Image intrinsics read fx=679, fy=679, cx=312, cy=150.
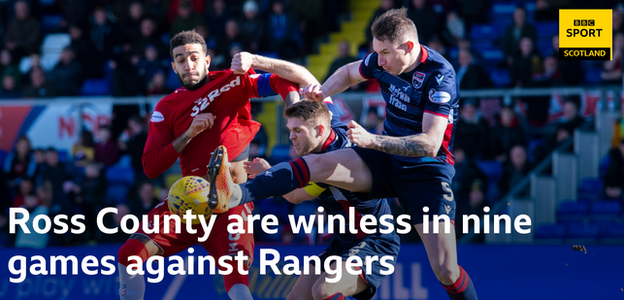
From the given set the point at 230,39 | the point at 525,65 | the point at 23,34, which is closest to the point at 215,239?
the point at 525,65

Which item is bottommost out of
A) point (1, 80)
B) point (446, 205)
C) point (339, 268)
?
point (339, 268)

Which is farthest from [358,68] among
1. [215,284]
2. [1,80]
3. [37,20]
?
[37,20]

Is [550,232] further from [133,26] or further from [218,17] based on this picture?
[133,26]

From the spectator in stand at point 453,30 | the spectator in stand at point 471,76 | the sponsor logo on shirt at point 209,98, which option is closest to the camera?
the sponsor logo on shirt at point 209,98

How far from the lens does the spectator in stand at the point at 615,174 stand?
8.94m

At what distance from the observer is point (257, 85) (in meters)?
5.64

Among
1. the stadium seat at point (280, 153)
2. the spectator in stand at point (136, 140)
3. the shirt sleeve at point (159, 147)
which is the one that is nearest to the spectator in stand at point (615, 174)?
the stadium seat at point (280, 153)

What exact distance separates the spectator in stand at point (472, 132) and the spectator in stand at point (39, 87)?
7.03 m

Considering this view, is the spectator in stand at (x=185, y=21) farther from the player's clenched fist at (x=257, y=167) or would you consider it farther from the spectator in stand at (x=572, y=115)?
the player's clenched fist at (x=257, y=167)

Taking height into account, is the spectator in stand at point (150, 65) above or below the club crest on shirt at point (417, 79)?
above

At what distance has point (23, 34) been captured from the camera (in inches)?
520

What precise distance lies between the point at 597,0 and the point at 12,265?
9657mm

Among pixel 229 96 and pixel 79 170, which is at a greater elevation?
pixel 229 96

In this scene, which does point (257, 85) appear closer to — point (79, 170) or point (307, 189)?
point (307, 189)
